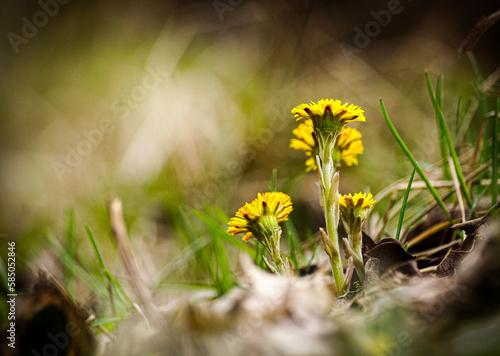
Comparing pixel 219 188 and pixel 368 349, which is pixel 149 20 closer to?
pixel 219 188

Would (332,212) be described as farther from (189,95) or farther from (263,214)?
(189,95)

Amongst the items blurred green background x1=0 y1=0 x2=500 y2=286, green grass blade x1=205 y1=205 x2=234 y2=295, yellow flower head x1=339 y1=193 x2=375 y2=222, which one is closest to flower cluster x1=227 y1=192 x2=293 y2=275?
yellow flower head x1=339 y1=193 x2=375 y2=222

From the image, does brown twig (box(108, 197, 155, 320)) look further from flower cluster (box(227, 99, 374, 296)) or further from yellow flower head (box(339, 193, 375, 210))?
yellow flower head (box(339, 193, 375, 210))

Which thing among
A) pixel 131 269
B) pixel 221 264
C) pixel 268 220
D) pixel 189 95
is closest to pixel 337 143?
pixel 268 220

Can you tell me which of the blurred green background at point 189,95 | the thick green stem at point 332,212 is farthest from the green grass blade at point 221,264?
the blurred green background at point 189,95

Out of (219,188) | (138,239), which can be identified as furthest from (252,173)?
(138,239)

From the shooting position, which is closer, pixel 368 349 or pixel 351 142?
pixel 368 349

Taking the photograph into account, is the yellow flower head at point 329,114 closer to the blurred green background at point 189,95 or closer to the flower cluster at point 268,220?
the flower cluster at point 268,220
